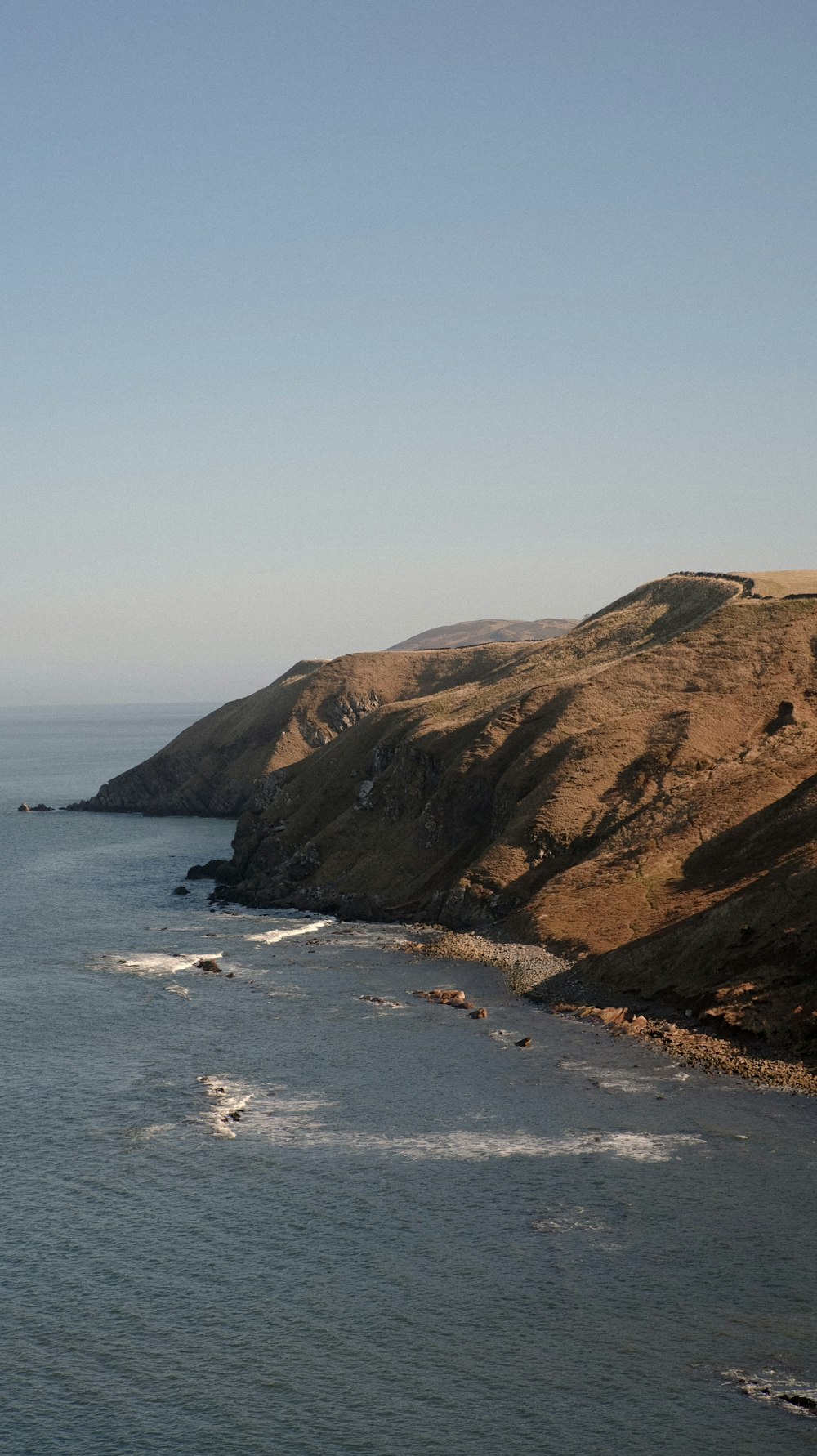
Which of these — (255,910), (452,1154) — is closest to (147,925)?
(255,910)

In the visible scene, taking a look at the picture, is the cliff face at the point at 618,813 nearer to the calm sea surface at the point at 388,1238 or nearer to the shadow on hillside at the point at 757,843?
the shadow on hillside at the point at 757,843

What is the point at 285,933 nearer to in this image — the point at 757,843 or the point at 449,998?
the point at 449,998

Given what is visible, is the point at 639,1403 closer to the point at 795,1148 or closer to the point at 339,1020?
the point at 795,1148

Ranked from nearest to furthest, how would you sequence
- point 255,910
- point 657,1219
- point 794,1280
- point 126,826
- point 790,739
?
1. point 794,1280
2. point 657,1219
3. point 790,739
4. point 255,910
5. point 126,826

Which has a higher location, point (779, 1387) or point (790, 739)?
point (790, 739)

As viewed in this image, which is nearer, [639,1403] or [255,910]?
[639,1403]

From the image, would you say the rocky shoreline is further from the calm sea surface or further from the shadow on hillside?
the shadow on hillside

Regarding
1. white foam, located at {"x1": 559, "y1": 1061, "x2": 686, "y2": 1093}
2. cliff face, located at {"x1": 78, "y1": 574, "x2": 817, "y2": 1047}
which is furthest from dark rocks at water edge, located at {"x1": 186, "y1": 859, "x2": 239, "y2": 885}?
white foam, located at {"x1": 559, "y1": 1061, "x2": 686, "y2": 1093}
